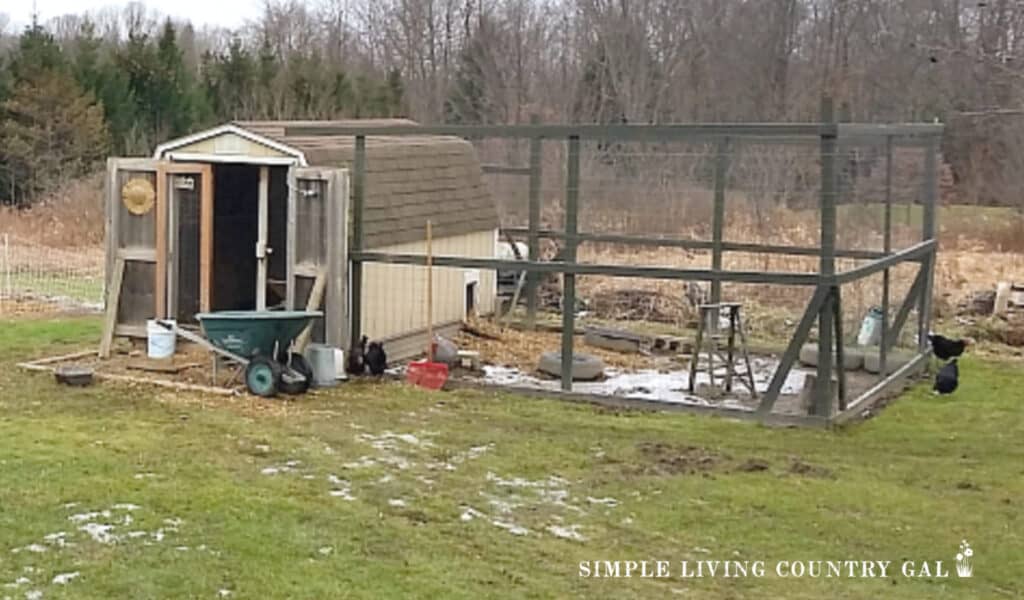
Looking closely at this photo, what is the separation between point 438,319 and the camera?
12.9 m

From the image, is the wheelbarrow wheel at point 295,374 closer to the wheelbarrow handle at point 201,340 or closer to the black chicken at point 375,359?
the wheelbarrow handle at point 201,340

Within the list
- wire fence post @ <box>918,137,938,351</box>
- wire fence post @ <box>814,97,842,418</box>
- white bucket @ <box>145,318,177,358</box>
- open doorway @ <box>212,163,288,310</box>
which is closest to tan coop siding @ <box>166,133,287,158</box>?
open doorway @ <box>212,163,288,310</box>

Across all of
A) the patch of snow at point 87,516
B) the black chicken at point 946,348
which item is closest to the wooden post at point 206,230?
the patch of snow at point 87,516

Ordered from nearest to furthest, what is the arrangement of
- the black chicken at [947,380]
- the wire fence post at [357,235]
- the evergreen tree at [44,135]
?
the black chicken at [947,380] < the wire fence post at [357,235] < the evergreen tree at [44,135]

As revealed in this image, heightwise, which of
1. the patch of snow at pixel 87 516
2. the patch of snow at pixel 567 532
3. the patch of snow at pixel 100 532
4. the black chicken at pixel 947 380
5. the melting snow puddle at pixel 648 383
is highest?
the black chicken at pixel 947 380

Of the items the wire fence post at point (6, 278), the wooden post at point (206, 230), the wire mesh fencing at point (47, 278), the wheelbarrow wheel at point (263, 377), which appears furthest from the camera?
the wire fence post at point (6, 278)

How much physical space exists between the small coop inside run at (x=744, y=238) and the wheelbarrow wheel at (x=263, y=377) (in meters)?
1.48

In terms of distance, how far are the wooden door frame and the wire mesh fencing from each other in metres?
3.65

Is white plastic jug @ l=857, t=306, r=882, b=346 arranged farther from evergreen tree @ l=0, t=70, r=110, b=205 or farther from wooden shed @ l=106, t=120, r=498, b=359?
evergreen tree @ l=0, t=70, r=110, b=205

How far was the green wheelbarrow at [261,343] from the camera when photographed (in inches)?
395

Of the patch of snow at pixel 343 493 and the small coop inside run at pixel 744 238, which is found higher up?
the small coop inside run at pixel 744 238

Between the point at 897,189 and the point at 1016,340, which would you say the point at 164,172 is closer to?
the point at 897,189

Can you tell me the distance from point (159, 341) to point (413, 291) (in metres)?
2.45

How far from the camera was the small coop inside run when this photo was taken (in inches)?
384
